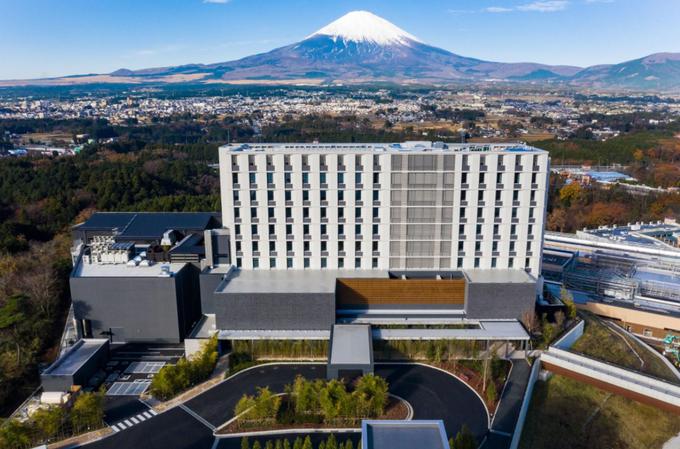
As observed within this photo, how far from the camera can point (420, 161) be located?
29.0 meters

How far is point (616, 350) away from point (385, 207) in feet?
49.8

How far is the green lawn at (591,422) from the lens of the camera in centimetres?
2102

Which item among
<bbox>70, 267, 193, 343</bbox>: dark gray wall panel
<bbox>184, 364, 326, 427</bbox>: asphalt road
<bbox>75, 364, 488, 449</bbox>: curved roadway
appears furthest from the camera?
<bbox>70, 267, 193, 343</bbox>: dark gray wall panel

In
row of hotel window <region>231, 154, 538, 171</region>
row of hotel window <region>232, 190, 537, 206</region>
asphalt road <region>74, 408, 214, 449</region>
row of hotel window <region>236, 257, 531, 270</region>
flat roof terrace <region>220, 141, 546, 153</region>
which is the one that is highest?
flat roof terrace <region>220, 141, 546, 153</region>

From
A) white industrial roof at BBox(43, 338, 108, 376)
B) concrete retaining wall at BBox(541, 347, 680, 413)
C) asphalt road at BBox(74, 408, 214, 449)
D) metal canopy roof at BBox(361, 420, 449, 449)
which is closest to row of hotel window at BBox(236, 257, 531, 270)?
concrete retaining wall at BBox(541, 347, 680, 413)

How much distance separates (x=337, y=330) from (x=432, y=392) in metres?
5.94

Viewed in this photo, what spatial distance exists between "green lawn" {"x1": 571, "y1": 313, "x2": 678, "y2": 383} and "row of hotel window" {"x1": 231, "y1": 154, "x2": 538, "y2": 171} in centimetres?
1049

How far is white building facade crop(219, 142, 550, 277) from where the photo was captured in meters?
29.0

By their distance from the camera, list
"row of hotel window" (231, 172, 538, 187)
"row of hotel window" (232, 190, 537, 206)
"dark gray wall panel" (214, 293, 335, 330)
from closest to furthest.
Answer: "dark gray wall panel" (214, 293, 335, 330), "row of hotel window" (231, 172, 538, 187), "row of hotel window" (232, 190, 537, 206)

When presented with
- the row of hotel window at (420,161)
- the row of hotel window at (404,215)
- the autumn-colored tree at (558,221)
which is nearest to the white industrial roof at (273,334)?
the row of hotel window at (404,215)

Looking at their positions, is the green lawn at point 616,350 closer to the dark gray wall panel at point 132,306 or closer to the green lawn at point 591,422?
the green lawn at point 591,422

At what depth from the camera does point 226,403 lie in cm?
2252

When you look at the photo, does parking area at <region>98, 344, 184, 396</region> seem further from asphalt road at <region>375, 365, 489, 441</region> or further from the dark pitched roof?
asphalt road at <region>375, 365, 489, 441</region>

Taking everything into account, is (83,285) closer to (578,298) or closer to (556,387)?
(556,387)
